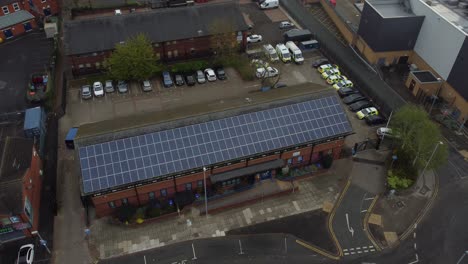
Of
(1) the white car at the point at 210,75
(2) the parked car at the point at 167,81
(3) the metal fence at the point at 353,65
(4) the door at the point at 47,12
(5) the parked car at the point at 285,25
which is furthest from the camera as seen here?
(5) the parked car at the point at 285,25

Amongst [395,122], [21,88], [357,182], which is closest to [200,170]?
[357,182]

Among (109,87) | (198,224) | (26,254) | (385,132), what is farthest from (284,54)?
(26,254)

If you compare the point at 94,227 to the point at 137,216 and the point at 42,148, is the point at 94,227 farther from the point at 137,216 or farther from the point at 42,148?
the point at 42,148

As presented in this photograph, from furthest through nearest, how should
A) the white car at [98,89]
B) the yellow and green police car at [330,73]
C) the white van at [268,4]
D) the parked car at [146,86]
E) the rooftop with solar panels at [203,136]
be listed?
the white van at [268,4]
the yellow and green police car at [330,73]
the parked car at [146,86]
the white car at [98,89]
the rooftop with solar panels at [203,136]

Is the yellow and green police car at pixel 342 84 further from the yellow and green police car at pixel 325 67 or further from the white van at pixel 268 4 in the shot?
the white van at pixel 268 4

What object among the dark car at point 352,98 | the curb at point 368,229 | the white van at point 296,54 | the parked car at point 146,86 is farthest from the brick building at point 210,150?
the white van at point 296,54

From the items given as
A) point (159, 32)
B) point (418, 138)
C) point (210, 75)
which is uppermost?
point (159, 32)

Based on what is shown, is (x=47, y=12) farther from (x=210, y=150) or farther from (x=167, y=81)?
(x=210, y=150)
